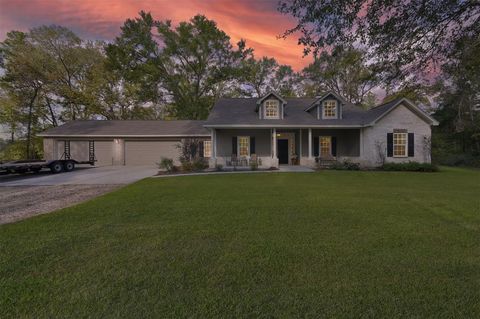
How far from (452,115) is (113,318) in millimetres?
38012

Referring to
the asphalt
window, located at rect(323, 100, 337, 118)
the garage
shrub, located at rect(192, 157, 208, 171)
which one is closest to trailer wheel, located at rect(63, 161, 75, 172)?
the asphalt

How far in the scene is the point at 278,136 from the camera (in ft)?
62.1

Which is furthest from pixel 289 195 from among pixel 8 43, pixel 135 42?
pixel 8 43

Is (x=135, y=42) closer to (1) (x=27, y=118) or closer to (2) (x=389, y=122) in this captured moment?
(1) (x=27, y=118)

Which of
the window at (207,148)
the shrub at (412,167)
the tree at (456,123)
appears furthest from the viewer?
the tree at (456,123)

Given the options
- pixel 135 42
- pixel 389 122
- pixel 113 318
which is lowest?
pixel 113 318

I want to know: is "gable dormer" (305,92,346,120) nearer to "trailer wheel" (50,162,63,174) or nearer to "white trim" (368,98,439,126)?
"white trim" (368,98,439,126)

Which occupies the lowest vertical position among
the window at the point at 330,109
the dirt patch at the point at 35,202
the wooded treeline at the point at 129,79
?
the dirt patch at the point at 35,202

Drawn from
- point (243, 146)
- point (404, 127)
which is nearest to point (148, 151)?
point (243, 146)

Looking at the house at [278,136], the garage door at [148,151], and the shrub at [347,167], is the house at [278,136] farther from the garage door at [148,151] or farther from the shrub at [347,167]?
the shrub at [347,167]

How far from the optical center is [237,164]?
17.5 meters

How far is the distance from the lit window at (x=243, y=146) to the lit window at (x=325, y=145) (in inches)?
222

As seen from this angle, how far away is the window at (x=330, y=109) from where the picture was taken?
18.4m

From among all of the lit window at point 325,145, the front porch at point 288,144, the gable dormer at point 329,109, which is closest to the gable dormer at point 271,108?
the front porch at point 288,144
